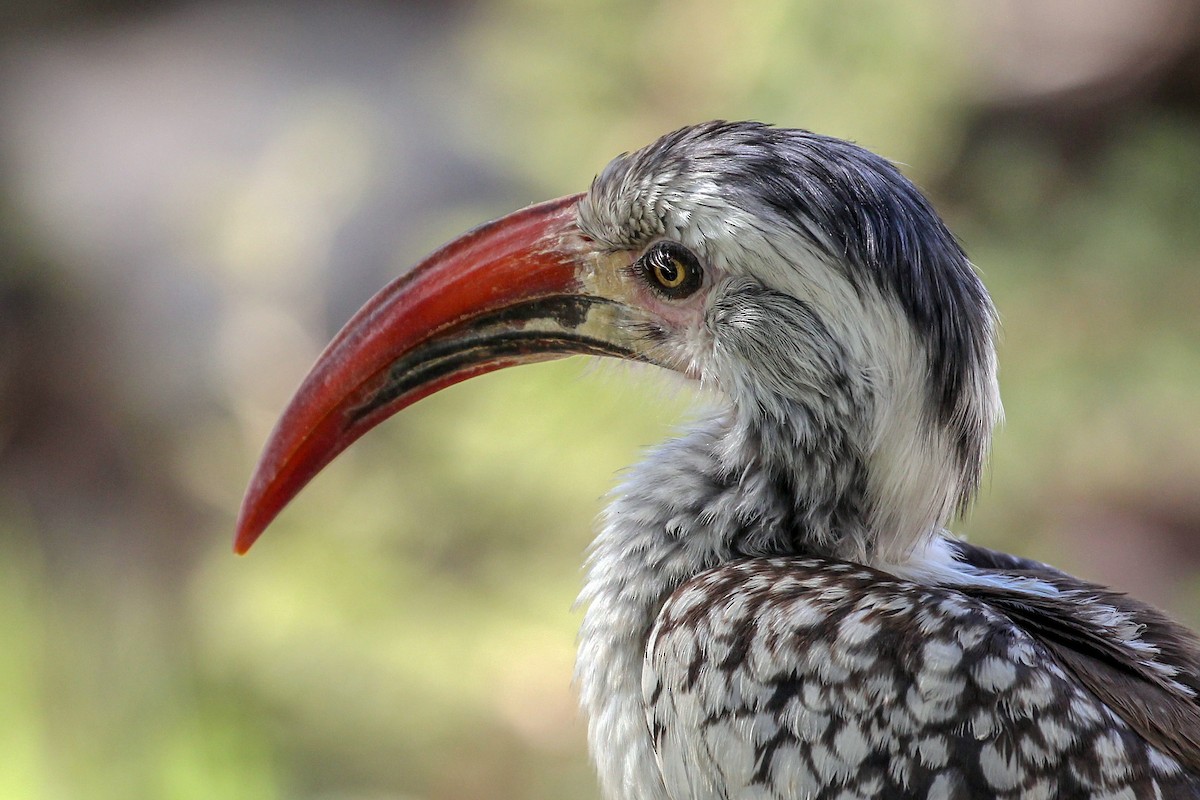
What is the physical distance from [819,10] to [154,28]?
16.1 feet

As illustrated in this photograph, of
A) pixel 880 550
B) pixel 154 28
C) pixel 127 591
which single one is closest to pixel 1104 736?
pixel 880 550

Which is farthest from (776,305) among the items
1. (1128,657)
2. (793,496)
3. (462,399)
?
(462,399)

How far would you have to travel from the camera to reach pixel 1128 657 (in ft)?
5.08

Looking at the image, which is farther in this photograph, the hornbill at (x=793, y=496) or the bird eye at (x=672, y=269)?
the bird eye at (x=672, y=269)

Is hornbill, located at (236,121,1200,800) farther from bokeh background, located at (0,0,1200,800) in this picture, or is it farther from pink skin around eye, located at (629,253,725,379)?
bokeh background, located at (0,0,1200,800)

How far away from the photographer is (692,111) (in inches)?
187

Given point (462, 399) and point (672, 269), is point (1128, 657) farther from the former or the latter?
point (462, 399)

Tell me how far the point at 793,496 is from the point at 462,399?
3.02m

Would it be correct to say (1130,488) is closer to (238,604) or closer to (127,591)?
(238,604)

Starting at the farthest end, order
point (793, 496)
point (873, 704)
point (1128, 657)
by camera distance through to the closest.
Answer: point (793, 496) < point (1128, 657) < point (873, 704)

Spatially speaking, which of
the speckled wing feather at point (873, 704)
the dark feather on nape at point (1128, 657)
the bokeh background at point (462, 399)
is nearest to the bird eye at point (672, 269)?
the speckled wing feather at point (873, 704)

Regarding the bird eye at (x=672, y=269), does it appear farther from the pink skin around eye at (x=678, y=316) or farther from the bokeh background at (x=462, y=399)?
the bokeh background at (x=462, y=399)

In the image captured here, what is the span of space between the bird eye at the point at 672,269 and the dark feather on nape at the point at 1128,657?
0.60 m

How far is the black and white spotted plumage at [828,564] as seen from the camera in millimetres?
1399
